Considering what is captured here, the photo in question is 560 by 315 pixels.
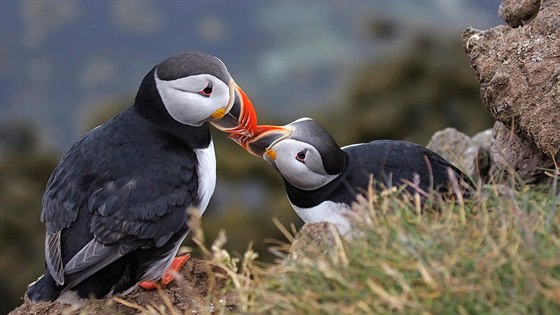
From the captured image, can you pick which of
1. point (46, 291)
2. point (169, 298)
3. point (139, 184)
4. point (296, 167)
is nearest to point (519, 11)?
point (296, 167)

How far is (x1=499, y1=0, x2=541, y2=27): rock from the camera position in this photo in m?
5.51

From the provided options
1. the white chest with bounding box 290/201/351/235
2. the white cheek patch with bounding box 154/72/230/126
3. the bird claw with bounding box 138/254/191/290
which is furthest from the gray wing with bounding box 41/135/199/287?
the white chest with bounding box 290/201/351/235

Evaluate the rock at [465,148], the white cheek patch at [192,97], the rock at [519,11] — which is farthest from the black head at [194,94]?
the rock at [465,148]

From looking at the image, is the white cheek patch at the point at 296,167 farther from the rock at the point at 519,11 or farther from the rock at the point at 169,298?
the rock at the point at 519,11

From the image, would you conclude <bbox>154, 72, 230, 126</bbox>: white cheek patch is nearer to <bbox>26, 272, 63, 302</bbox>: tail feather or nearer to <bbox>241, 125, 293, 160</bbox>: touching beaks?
<bbox>241, 125, 293, 160</bbox>: touching beaks

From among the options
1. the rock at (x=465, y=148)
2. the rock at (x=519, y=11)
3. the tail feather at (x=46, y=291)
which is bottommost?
the tail feather at (x=46, y=291)

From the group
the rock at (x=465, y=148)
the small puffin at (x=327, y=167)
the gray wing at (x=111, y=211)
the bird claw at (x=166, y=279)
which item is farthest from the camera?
the rock at (x=465, y=148)

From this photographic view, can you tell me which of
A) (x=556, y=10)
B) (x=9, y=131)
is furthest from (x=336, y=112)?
(x=556, y=10)

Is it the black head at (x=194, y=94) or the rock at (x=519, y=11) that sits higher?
the rock at (x=519, y=11)

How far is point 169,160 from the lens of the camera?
15.6ft

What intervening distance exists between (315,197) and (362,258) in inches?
68.0

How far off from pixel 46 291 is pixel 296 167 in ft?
4.65

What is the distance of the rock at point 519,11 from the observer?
5.51 m

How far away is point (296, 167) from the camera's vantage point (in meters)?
4.83
